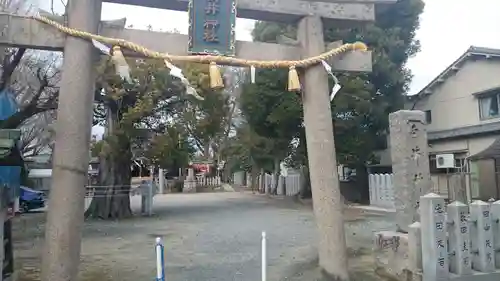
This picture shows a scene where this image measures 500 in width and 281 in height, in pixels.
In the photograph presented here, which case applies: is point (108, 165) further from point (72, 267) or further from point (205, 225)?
point (72, 267)

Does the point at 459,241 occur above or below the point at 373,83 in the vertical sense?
below

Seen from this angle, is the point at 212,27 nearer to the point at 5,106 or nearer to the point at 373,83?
the point at 5,106

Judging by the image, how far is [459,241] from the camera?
6.73 meters

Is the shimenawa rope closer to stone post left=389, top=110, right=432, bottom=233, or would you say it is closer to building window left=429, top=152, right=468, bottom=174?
stone post left=389, top=110, right=432, bottom=233

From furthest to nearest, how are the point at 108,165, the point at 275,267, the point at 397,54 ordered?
the point at 397,54 < the point at 108,165 < the point at 275,267

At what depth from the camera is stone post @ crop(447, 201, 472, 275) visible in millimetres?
6715

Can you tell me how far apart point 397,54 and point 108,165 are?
1553 cm

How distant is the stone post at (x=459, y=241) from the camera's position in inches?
264

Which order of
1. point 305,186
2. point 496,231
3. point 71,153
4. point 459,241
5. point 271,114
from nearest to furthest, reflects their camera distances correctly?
point 71,153, point 459,241, point 496,231, point 271,114, point 305,186

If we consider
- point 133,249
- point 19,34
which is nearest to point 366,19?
point 19,34

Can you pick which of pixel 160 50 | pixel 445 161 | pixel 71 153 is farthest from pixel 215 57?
pixel 445 161

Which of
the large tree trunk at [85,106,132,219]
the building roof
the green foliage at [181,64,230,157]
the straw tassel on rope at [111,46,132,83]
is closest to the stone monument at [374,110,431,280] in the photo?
Result: the straw tassel on rope at [111,46,132,83]

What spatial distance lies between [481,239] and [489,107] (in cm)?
1599

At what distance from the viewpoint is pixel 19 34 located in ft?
19.5
